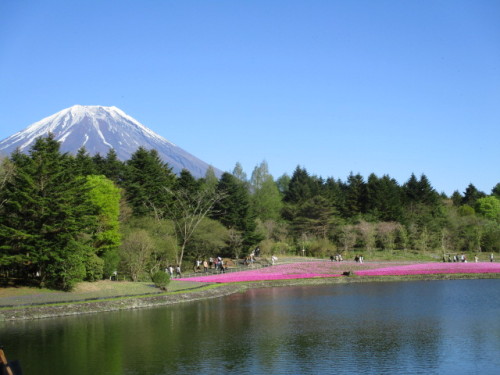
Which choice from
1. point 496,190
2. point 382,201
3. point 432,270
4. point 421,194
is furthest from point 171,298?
point 496,190

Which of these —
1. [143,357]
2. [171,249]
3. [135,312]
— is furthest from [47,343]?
[171,249]

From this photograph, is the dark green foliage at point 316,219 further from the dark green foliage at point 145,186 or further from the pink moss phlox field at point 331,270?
the pink moss phlox field at point 331,270

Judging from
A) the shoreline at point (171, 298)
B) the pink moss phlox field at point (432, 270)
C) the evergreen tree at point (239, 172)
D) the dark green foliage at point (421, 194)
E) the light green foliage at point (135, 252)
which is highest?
the evergreen tree at point (239, 172)

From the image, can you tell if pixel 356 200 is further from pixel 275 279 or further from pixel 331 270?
pixel 275 279

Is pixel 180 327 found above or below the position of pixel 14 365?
below

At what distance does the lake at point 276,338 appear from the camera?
17.7m

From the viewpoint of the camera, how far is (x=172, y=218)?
218 feet

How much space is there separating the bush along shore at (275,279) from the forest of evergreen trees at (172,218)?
14.8ft

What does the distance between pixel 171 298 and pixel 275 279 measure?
15.6 metres

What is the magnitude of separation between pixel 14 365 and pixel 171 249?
142 feet

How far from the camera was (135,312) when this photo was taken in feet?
104

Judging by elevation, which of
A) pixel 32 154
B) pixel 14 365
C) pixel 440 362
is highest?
pixel 32 154

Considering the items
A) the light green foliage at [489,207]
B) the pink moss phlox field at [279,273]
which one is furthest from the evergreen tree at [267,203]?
the light green foliage at [489,207]

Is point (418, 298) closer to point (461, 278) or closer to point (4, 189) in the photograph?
point (461, 278)
